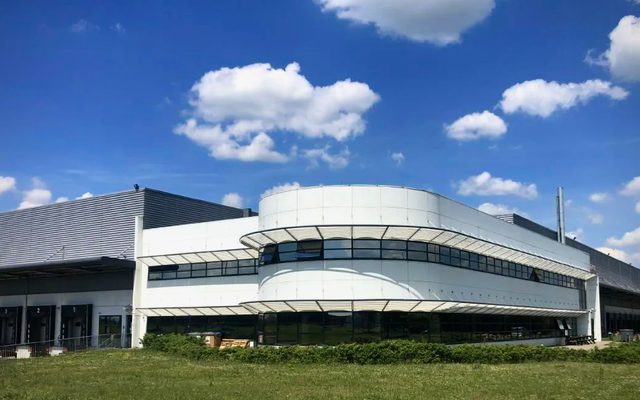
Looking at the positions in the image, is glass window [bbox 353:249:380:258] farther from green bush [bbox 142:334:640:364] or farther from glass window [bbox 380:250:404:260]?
green bush [bbox 142:334:640:364]

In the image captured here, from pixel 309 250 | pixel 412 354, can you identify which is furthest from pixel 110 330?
pixel 412 354

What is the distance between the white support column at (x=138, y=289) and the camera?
4581cm

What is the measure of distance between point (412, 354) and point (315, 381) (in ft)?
26.6

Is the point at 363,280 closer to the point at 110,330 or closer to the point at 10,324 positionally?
the point at 110,330

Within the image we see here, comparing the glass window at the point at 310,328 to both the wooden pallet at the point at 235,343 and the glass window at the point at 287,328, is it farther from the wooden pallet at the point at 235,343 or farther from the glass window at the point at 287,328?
the wooden pallet at the point at 235,343

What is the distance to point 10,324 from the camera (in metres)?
56.4

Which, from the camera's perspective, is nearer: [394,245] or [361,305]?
[361,305]

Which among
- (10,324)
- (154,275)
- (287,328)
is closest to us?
(287,328)

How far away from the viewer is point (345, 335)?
3434cm

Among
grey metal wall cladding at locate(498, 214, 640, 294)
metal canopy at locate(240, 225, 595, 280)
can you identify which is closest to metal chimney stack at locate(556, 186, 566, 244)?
grey metal wall cladding at locate(498, 214, 640, 294)

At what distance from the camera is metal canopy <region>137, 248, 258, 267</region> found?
41406 millimetres

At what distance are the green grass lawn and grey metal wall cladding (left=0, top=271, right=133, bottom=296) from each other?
644 inches

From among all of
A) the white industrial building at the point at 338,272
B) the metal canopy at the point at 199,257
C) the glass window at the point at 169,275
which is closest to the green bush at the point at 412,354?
the white industrial building at the point at 338,272

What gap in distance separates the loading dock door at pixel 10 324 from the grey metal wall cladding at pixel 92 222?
12.9ft
